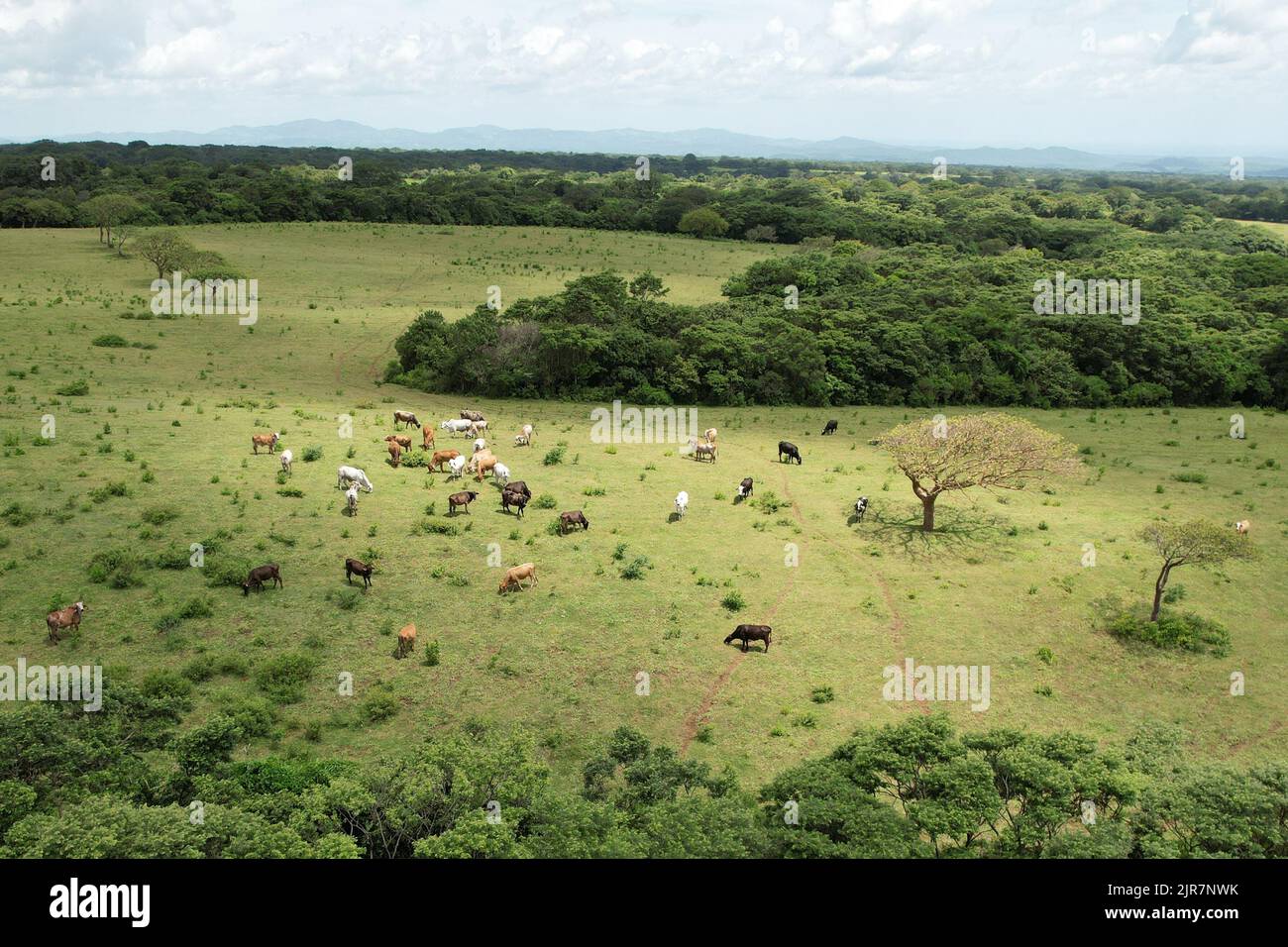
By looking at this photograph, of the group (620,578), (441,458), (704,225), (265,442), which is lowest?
(620,578)

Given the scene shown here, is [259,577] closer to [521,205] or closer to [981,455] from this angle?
[981,455]

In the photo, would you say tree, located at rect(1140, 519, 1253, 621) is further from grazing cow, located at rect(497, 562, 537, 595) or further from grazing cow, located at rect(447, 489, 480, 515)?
grazing cow, located at rect(447, 489, 480, 515)

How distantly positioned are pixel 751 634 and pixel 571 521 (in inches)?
321

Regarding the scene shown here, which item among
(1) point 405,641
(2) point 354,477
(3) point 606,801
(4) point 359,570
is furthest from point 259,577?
(3) point 606,801

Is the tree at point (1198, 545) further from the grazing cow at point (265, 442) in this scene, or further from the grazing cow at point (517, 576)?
the grazing cow at point (265, 442)

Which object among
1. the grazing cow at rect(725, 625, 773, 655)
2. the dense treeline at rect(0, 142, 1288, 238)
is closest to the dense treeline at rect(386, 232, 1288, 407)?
the grazing cow at rect(725, 625, 773, 655)

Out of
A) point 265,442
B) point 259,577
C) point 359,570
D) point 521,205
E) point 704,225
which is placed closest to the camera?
point 259,577

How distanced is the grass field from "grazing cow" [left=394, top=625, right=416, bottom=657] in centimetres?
42

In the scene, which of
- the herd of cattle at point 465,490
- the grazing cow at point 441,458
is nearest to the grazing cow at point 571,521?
the herd of cattle at point 465,490

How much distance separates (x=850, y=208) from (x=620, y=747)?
371ft

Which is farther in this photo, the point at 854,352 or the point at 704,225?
the point at 704,225

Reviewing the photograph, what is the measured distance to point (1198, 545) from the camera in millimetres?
22844

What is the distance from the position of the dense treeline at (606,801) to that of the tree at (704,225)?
9513 cm

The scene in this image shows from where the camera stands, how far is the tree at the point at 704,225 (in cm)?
10444
